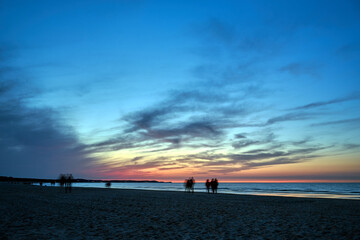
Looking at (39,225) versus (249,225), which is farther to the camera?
(249,225)

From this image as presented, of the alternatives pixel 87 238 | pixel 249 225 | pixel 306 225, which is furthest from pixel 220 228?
pixel 87 238

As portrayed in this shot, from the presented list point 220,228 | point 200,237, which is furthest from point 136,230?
point 220,228

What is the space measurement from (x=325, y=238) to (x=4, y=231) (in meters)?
13.4

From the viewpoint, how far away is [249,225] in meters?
13.6

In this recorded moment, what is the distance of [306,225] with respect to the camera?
1387 centimetres

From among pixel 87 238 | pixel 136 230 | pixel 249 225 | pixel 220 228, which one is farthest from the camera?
pixel 249 225

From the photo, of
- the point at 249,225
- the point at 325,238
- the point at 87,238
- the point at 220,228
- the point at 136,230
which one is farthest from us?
the point at 249,225

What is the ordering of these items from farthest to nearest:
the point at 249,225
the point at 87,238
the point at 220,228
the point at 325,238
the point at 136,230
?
the point at 249,225
the point at 220,228
the point at 136,230
the point at 325,238
the point at 87,238

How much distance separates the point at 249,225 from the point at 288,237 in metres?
3.00

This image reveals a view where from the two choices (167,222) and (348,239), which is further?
(167,222)

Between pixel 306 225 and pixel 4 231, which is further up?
pixel 4 231

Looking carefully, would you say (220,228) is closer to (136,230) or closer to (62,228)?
(136,230)

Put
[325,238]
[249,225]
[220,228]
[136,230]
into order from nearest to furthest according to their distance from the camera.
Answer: [325,238] → [136,230] → [220,228] → [249,225]

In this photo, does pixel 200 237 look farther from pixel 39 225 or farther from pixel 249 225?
pixel 39 225
